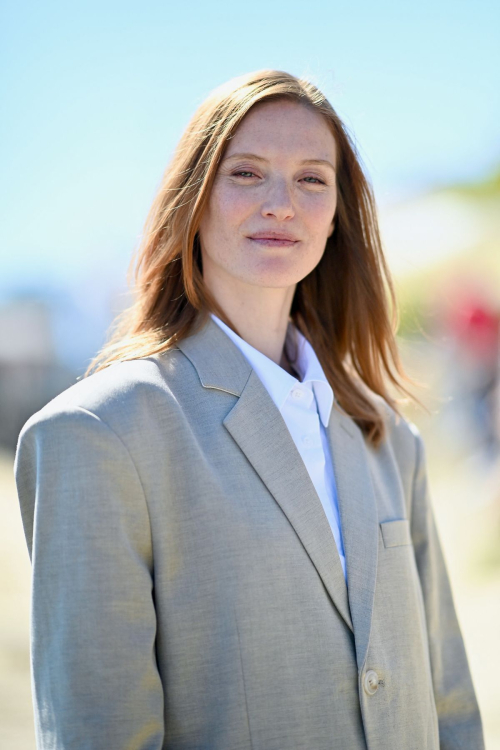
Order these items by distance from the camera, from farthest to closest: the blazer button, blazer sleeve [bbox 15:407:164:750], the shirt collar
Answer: the shirt collar → the blazer button → blazer sleeve [bbox 15:407:164:750]

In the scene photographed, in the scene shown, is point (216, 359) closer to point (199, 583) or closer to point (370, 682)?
point (199, 583)

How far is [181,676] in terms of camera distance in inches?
54.2

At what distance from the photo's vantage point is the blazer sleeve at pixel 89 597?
125cm

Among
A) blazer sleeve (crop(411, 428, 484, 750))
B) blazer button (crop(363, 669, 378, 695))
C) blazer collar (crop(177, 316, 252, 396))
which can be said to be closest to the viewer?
blazer button (crop(363, 669, 378, 695))

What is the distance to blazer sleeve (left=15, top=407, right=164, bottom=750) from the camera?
1.25 meters

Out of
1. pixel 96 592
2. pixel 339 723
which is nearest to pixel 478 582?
pixel 339 723

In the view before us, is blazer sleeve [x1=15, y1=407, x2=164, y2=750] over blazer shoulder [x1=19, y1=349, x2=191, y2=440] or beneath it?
beneath

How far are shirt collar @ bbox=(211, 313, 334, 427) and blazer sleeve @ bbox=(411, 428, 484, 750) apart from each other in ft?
1.40

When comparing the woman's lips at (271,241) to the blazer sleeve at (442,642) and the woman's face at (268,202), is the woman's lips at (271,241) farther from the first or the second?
the blazer sleeve at (442,642)

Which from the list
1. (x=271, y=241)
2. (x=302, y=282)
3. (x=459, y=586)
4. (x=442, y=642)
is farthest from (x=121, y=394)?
(x=459, y=586)

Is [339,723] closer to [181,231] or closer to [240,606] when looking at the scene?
[240,606]

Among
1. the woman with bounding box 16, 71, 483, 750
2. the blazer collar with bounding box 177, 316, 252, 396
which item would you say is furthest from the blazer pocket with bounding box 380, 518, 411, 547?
the blazer collar with bounding box 177, 316, 252, 396

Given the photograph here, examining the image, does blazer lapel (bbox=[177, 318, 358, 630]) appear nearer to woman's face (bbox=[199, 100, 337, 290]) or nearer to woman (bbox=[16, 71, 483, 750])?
woman (bbox=[16, 71, 483, 750])

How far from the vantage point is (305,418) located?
1.72m
